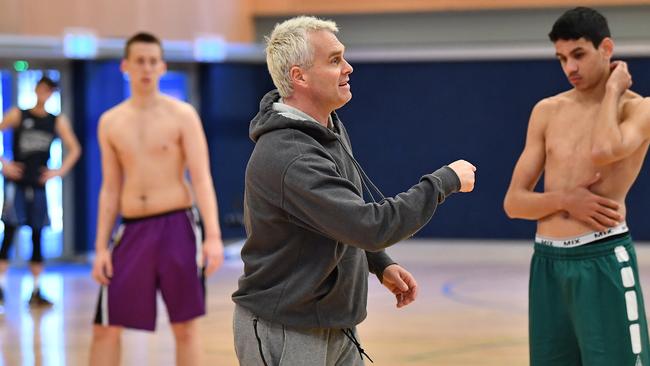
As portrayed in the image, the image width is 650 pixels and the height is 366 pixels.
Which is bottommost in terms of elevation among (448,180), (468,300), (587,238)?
(468,300)

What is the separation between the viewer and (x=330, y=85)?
2842 millimetres

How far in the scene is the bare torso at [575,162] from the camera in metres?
3.73

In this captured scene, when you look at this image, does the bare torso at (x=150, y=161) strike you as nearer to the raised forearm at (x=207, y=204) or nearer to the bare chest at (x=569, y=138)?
the raised forearm at (x=207, y=204)

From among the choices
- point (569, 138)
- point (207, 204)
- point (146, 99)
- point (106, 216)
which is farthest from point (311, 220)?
point (146, 99)

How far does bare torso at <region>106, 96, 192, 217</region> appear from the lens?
5.21 meters

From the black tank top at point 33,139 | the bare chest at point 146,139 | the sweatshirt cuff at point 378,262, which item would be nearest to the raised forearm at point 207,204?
the bare chest at point 146,139

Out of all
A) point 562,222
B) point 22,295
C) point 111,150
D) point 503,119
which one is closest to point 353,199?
point 562,222

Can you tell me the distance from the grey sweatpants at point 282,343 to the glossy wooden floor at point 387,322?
3.39m

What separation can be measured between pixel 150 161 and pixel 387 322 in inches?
122

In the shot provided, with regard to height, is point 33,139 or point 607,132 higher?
point 607,132

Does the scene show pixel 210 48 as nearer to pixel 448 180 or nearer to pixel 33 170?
pixel 33 170

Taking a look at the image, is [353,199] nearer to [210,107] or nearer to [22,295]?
[22,295]

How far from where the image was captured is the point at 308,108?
9.51 feet

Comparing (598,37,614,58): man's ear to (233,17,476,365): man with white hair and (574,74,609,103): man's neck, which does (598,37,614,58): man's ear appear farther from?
(233,17,476,365): man with white hair
